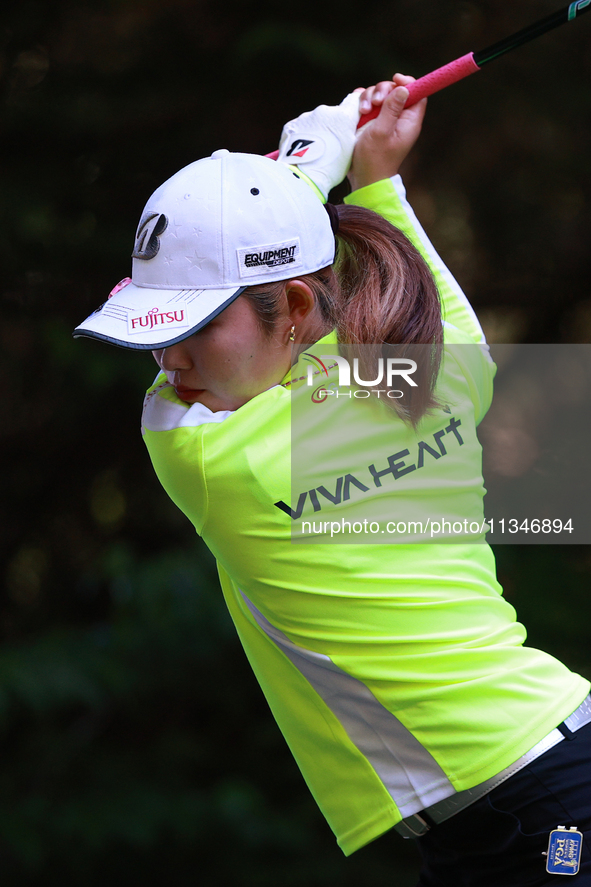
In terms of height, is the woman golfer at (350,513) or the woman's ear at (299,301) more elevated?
the woman's ear at (299,301)

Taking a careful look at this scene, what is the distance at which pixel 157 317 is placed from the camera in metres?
1.04

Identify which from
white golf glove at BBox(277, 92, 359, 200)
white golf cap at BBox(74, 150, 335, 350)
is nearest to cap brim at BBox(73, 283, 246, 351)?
white golf cap at BBox(74, 150, 335, 350)

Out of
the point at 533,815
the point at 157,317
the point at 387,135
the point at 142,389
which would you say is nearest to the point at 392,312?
the point at 157,317

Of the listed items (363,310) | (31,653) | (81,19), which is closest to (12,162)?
(81,19)

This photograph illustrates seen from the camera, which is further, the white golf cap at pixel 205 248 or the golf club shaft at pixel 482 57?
the golf club shaft at pixel 482 57

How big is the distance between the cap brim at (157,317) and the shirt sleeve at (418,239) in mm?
385

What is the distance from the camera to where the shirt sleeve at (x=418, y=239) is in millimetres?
1330

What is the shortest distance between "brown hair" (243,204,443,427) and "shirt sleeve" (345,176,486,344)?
0.51 feet

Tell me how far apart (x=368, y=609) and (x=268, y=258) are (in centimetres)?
41

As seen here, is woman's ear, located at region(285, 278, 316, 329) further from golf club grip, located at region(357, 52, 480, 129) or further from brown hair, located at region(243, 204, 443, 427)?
golf club grip, located at region(357, 52, 480, 129)

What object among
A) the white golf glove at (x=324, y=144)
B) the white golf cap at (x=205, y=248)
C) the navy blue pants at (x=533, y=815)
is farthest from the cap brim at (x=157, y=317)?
the navy blue pants at (x=533, y=815)

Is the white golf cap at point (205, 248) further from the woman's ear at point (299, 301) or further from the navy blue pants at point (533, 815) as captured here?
the navy blue pants at point (533, 815)

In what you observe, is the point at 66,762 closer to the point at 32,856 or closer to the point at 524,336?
the point at 32,856

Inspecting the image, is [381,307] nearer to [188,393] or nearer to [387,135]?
[188,393]
